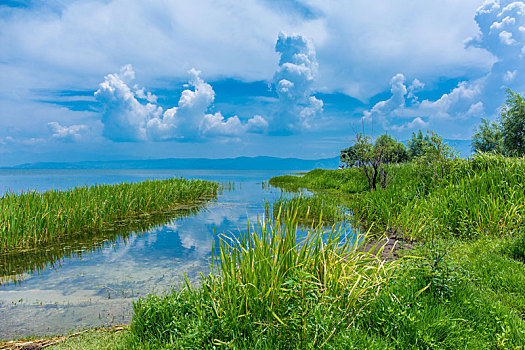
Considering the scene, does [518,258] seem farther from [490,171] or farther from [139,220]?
[139,220]

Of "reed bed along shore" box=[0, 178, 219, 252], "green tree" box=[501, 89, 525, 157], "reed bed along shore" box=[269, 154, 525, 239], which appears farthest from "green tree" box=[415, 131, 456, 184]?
"green tree" box=[501, 89, 525, 157]

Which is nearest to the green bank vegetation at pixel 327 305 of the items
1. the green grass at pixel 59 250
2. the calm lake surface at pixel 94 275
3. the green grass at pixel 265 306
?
the green grass at pixel 265 306

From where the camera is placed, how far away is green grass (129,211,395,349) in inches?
119

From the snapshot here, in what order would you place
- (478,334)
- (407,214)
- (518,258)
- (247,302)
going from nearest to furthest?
(478,334)
(247,302)
(518,258)
(407,214)

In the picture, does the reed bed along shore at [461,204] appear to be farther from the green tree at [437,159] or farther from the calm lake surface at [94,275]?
the calm lake surface at [94,275]

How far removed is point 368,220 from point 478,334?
856 cm

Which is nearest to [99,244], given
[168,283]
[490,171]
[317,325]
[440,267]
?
[168,283]

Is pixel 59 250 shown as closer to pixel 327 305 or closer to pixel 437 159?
pixel 327 305

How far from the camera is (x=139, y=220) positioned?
13.1m

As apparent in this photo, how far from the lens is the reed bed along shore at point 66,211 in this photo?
8508 mm

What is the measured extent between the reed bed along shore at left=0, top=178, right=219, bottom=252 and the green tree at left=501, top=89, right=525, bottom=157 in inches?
1491

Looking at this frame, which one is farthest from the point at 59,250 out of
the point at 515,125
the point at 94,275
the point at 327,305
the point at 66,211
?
the point at 515,125

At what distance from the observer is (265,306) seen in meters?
3.40

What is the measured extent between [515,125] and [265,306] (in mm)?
40343
